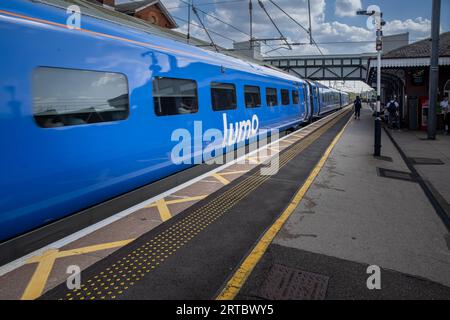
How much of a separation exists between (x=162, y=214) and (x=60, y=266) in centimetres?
175

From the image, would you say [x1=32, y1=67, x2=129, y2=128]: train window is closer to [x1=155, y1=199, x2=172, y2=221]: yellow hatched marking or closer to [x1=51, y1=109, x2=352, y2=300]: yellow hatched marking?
[x1=155, y1=199, x2=172, y2=221]: yellow hatched marking

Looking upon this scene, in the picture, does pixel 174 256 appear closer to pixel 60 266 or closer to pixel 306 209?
pixel 60 266

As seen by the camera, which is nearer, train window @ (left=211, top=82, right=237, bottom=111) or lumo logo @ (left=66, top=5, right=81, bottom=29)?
lumo logo @ (left=66, top=5, right=81, bottom=29)

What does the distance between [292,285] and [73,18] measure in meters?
3.94

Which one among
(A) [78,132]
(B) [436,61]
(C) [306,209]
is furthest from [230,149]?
(B) [436,61]

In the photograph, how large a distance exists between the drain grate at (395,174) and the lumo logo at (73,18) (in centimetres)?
661

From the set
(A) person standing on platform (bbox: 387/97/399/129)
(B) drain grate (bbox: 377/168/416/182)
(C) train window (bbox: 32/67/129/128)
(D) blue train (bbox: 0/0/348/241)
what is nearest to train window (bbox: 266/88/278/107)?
(B) drain grate (bbox: 377/168/416/182)

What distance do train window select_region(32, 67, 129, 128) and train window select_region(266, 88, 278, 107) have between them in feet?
25.9

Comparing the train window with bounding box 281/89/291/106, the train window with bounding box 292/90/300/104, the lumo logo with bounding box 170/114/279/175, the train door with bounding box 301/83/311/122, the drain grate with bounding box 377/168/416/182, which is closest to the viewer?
the lumo logo with bounding box 170/114/279/175

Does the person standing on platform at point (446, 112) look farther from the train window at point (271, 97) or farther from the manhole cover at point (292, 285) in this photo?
the manhole cover at point (292, 285)

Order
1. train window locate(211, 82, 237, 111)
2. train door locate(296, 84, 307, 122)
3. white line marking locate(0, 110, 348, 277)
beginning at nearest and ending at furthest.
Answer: white line marking locate(0, 110, 348, 277) → train window locate(211, 82, 237, 111) → train door locate(296, 84, 307, 122)

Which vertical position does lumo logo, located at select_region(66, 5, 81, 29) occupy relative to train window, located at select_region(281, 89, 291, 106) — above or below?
above

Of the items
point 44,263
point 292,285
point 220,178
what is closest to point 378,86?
point 220,178

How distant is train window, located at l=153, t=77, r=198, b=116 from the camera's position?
18.3ft
